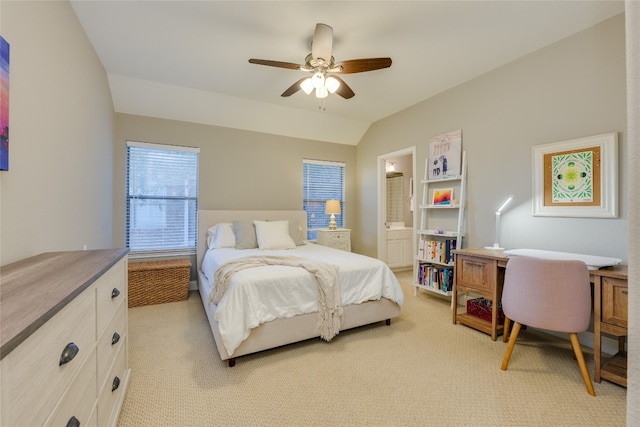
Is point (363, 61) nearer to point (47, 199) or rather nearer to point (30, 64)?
point (30, 64)

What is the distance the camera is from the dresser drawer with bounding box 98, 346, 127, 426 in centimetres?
124

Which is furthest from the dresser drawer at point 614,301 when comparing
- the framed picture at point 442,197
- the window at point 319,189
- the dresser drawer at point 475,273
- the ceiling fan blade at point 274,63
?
the window at point 319,189

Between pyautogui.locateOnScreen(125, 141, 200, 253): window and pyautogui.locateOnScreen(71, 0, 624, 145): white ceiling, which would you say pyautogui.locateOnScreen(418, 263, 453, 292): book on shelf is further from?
pyautogui.locateOnScreen(125, 141, 200, 253): window

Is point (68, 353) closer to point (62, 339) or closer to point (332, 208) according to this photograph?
point (62, 339)

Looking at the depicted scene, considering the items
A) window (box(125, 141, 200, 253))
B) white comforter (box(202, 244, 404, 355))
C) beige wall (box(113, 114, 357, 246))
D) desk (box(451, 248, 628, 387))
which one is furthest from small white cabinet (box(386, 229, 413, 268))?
window (box(125, 141, 200, 253))

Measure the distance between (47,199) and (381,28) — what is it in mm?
2774

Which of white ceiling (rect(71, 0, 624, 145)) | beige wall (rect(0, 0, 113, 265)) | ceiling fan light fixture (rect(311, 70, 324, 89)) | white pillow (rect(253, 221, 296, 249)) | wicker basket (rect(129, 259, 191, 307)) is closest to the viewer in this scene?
beige wall (rect(0, 0, 113, 265))

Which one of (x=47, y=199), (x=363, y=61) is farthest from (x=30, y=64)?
(x=363, y=61)

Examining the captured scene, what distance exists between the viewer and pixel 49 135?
1.72 m

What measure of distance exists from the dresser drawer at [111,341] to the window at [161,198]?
241 cm

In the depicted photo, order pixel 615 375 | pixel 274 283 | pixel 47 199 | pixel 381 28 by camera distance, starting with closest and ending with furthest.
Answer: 1. pixel 47 199
2. pixel 615 375
3. pixel 274 283
4. pixel 381 28

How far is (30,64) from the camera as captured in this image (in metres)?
1.51

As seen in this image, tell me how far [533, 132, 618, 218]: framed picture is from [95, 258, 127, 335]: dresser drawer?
11.2ft

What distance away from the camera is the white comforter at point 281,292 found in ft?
6.61
